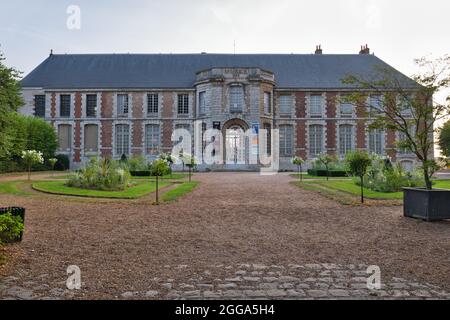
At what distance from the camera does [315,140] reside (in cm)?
2828

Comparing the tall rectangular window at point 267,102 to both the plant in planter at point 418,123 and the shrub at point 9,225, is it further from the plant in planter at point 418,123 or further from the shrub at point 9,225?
the shrub at point 9,225

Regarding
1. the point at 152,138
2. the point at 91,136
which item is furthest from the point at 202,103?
the point at 91,136

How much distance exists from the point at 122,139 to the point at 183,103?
5.66 meters

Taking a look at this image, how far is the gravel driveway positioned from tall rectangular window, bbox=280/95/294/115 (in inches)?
793

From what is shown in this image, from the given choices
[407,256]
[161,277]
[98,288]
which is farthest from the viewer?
[407,256]

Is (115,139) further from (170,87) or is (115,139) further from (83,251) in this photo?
(83,251)

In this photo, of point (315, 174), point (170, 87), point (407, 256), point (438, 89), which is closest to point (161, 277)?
point (407, 256)

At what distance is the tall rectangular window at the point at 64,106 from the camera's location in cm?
2836

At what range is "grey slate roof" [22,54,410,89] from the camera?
28453 millimetres

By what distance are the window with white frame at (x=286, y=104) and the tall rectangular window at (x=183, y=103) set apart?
24.5 ft

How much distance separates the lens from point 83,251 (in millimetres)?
4688

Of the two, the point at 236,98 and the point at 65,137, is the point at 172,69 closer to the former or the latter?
the point at 236,98

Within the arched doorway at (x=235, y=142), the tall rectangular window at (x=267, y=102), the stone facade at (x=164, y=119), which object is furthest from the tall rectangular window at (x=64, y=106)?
the tall rectangular window at (x=267, y=102)

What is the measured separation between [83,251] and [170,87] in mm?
24520
